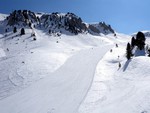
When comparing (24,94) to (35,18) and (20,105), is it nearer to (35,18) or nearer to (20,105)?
(20,105)

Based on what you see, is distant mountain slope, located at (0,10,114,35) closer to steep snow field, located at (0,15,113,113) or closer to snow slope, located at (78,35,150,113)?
steep snow field, located at (0,15,113,113)

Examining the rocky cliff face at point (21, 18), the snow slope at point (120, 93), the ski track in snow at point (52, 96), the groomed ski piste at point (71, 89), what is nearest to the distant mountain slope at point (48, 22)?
the rocky cliff face at point (21, 18)

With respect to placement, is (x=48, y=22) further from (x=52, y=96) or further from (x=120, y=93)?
(x=120, y=93)

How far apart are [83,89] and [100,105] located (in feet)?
16.4

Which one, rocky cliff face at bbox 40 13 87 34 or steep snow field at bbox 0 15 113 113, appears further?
rocky cliff face at bbox 40 13 87 34

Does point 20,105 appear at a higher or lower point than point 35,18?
lower

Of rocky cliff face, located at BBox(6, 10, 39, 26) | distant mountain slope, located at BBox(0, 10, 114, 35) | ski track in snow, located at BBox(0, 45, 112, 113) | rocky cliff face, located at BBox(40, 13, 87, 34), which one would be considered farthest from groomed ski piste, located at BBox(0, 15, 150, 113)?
rocky cliff face, located at BBox(6, 10, 39, 26)

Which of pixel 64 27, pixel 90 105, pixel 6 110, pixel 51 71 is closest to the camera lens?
pixel 90 105

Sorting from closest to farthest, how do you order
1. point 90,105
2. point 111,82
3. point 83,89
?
1. point 90,105
2. point 83,89
3. point 111,82

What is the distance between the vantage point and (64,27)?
461 ft

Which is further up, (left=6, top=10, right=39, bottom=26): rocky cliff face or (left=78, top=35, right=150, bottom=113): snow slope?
(left=6, top=10, right=39, bottom=26): rocky cliff face

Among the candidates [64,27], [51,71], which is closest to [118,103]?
[51,71]

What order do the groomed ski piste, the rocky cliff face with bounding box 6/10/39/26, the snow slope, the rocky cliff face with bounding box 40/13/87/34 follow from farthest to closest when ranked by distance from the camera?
the rocky cliff face with bounding box 40/13/87/34 → the rocky cliff face with bounding box 6/10/39/26 → the groomed ski piste → the snow slope

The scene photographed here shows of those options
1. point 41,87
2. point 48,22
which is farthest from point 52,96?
point 48,22
